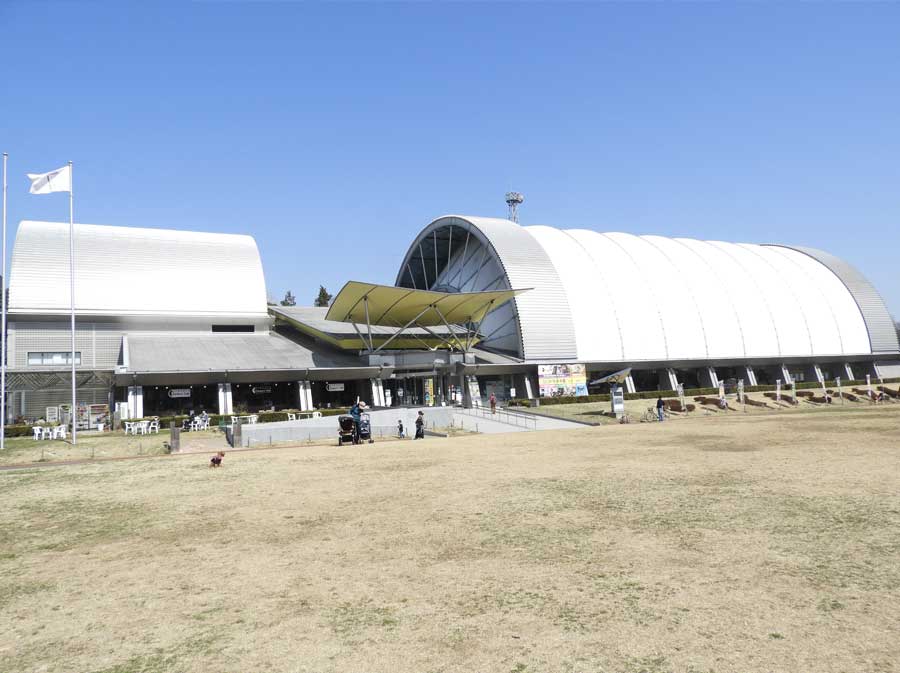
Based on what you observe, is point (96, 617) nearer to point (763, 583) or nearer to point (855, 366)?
point (763, 583)

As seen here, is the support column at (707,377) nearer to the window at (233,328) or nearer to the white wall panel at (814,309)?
the white wall panel at (814,309)

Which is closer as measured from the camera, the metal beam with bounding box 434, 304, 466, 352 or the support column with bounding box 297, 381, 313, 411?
the support column with bounding box 297, 381, 313, 411

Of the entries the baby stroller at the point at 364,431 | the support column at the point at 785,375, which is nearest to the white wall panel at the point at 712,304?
the support column at the point at 785,375

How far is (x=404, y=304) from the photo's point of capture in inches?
2258

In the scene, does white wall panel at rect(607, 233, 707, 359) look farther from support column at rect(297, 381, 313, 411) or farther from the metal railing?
support column at rect(297, 381, 313, 411)

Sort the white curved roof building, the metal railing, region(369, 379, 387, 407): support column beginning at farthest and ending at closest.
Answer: the white curved roof building, region(369, 379, 387, 407): support column, the metal railing

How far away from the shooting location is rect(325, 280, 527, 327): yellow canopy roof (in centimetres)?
5271

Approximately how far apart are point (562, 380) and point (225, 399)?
3275 cm

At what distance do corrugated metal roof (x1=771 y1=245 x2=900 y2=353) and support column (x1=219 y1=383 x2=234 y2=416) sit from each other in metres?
81.1

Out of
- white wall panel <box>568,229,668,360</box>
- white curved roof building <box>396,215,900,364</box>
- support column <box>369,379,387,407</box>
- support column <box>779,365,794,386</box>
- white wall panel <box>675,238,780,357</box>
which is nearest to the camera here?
support column <box>369,379,387,407</box>

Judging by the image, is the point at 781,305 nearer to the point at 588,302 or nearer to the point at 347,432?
the point at 588,302

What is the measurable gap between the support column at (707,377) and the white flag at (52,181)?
64.5 m

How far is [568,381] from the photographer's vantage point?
199 feet

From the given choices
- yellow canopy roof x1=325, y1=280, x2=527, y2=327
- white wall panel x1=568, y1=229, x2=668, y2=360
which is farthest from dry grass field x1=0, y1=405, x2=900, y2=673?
white wall panel x1=568, y1=229, x2=668, y2=360
